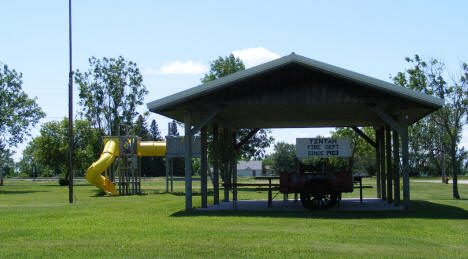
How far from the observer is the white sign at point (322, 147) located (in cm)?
1836

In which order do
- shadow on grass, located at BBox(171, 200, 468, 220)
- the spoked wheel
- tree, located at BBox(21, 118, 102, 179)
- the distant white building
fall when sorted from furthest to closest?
1. the distant white building
2. tree, located at BBox(21, 118, 102, 179)
3. the spoked wheel
4. shadow on grass, located at BBox(171, 200, 468, 220)

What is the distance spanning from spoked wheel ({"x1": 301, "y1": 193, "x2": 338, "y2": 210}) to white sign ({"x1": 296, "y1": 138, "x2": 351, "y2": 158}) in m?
1.39

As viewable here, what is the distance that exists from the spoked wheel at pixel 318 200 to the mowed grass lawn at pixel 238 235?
0.86 meters

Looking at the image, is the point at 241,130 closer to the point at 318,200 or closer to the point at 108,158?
the point at 108,158

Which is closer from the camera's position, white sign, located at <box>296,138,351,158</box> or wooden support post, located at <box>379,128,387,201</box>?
white sign, located at <box>296,138,351,158</box>

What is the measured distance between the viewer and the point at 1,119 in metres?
44.4

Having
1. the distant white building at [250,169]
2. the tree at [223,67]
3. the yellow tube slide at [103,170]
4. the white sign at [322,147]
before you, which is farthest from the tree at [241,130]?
the distant white building at [250,169]

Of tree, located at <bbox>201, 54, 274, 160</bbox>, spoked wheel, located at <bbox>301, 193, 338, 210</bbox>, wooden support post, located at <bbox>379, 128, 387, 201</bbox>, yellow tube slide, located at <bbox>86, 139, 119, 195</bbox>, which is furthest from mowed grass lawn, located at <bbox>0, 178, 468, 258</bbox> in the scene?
tree, located at <bbox>201, 54, 274, 160</bbox>

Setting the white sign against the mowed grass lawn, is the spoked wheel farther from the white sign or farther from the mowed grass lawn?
the white sign

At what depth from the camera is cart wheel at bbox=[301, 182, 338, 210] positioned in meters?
17.4

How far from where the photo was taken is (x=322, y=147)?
18.5m

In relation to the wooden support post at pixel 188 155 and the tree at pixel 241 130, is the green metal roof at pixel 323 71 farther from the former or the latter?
the tree at pixel 241 130

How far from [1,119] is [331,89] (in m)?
35.0

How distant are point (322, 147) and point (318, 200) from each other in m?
1.80
